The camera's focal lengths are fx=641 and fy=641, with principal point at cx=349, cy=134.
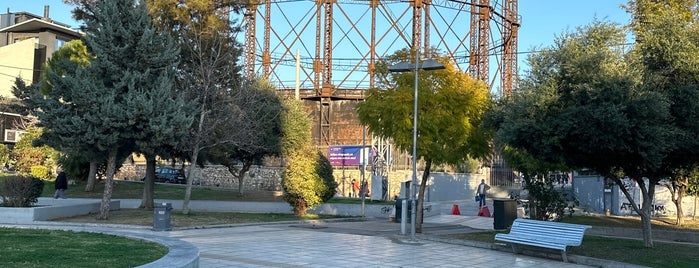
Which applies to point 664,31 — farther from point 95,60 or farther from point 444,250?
point 95,60

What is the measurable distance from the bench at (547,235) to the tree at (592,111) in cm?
169

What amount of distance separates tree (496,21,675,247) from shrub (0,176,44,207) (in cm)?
1545

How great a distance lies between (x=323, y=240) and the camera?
17.1 metres

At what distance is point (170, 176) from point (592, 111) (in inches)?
1694

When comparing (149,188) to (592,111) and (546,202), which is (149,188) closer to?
(546,202)

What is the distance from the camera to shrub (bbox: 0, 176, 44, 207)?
68.6 ft

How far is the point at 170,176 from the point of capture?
51.4 metres

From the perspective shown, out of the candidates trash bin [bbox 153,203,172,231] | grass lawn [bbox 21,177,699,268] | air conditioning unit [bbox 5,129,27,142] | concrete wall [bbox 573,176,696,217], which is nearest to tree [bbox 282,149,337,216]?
grass lawn [bbox 21,177,699,268]

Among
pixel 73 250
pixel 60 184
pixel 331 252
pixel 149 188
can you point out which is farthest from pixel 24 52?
pixel 73 250

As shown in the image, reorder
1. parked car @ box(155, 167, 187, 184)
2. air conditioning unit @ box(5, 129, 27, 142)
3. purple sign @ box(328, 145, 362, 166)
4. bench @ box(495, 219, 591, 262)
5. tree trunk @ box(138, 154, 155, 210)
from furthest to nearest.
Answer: air conditioning unit @ box(5, 129, 27, 142)
parked car @ box(155, 167, 187, 184)
purple sign @ box(328, 145, 362, 166)
tree trunk @ box(138, 154, 155, 210)
bench @ box(495, 219, 591, 262)

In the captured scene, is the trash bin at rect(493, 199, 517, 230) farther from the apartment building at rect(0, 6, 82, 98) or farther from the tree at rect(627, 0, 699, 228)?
the apartment building at rect(0, 6, 82, 98)

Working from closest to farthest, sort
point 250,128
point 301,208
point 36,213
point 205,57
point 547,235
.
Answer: point 547,235, point 36,213, point 301,208, point 205,57, point 250,128

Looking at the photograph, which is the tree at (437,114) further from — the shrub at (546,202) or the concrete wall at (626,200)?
the concrete wall at (626,200)

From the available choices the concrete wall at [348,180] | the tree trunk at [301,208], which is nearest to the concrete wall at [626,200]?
the concrete wall at [348,180]
